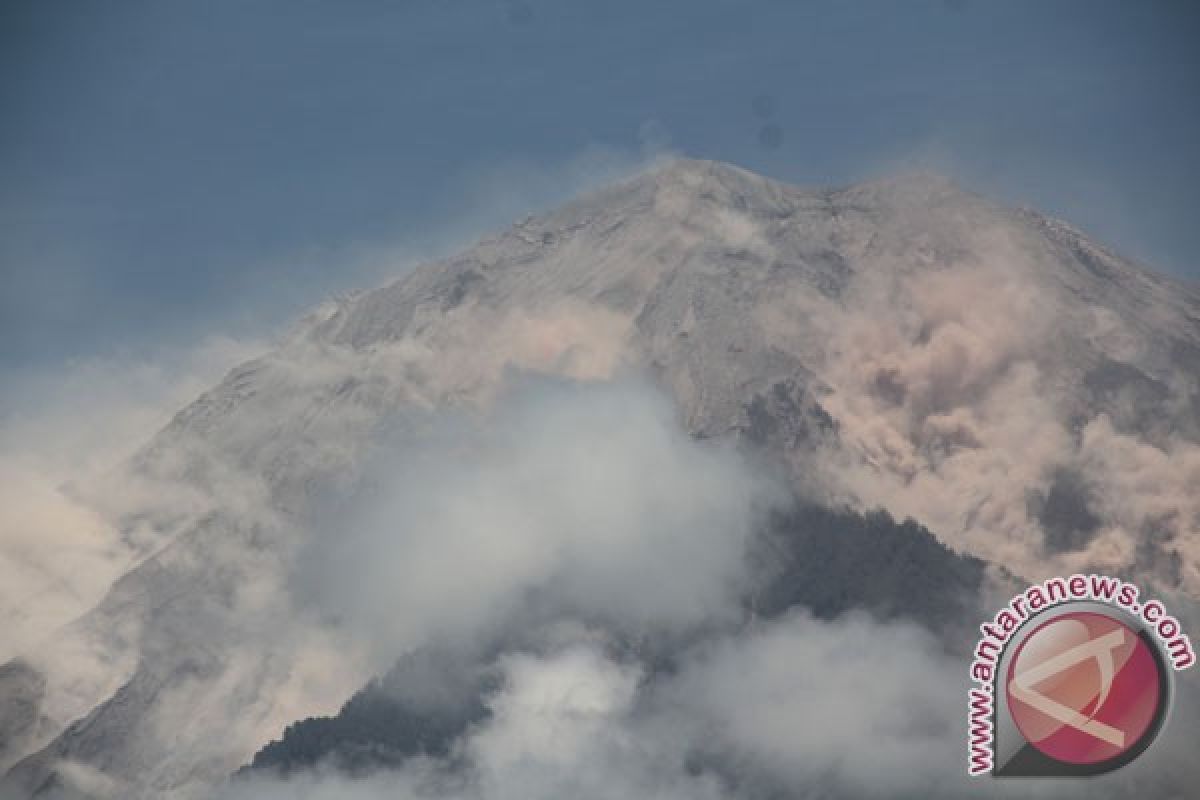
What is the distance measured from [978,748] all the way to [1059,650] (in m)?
10.1

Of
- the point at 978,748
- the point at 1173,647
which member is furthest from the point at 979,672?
the point at 1173,647

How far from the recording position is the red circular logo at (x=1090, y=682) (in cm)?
10762

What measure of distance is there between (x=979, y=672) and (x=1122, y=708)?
9450 millimetres

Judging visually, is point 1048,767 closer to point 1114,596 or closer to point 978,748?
point 978,748

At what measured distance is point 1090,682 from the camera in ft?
355

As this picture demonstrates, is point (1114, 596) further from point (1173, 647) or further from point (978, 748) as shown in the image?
point (978, 748)

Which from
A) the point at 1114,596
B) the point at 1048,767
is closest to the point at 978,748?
the point at 1048,767

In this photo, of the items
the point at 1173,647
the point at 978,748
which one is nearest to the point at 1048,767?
the point at 978,748

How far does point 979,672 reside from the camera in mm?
112188

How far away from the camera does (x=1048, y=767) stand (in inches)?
4409

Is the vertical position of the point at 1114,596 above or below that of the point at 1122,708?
above

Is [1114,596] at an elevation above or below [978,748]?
above

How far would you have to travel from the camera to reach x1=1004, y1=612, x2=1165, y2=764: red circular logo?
10762cm
